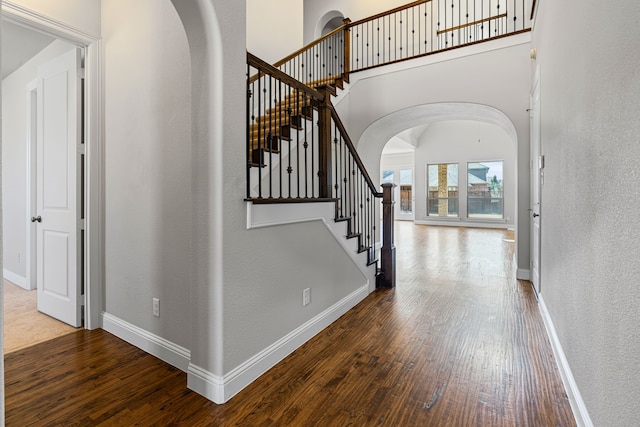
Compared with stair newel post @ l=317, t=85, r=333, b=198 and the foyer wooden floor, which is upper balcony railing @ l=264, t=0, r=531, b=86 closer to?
stair newel post @ l=317, t=85, r=333, b=198

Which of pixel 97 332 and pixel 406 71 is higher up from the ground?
pixel 406 71

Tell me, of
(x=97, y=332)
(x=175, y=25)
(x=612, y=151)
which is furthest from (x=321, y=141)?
(x=97, y=332)

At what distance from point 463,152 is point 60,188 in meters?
10.9

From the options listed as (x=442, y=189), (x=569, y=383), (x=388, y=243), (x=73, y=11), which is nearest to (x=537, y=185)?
(x=388, y=243)

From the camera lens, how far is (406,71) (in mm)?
5000

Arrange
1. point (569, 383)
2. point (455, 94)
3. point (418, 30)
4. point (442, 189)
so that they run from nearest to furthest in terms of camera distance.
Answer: point (569, 383), point (455, 94), point (418, 30), point (442, 189)

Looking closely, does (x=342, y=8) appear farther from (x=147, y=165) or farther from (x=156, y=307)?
(x=156, y=307)

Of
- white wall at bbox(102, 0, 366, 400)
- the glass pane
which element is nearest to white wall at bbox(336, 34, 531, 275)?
white wall at bbox(102, 0, 366, 400)

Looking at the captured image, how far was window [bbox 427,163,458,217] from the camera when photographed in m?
11.1

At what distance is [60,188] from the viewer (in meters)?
2.85

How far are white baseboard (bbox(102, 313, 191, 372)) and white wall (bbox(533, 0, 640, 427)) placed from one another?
6.98 feet

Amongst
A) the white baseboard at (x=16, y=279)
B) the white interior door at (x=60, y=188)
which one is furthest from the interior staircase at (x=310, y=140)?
the white baseboard at (x=16, y=279)

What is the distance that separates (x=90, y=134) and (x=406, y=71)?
4.27 m

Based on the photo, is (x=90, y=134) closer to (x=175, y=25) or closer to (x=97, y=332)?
(x=175, y=25)
